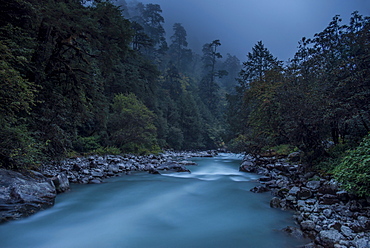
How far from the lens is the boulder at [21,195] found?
4547 millimetres

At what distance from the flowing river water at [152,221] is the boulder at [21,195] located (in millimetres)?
238

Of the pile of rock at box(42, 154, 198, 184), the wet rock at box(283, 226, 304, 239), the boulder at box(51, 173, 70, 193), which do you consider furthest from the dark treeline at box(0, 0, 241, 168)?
the wet rock at box(283, 226, 304, 239)

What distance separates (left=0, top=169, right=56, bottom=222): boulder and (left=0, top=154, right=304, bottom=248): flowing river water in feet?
0.78

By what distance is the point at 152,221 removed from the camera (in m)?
5.20

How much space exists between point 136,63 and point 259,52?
15039 millimetres

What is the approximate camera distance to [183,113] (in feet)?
112

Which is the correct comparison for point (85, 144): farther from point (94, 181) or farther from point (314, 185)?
point (314, 185)

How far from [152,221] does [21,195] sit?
129 inches

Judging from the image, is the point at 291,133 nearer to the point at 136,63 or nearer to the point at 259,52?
the point at 259,52

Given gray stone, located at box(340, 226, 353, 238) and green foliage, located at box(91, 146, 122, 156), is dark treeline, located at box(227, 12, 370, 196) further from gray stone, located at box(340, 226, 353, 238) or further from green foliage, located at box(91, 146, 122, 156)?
green foliage, located at box(91, 146, 122, 156)

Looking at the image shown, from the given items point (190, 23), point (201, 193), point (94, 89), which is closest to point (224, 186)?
point (201, 193)

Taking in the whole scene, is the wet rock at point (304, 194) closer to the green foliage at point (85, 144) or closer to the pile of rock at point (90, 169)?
the pile of rock at point (90, 169)

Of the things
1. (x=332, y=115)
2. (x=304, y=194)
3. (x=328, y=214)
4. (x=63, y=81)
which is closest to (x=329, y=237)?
(x=328, y=214)

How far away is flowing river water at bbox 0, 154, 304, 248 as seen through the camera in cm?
399
